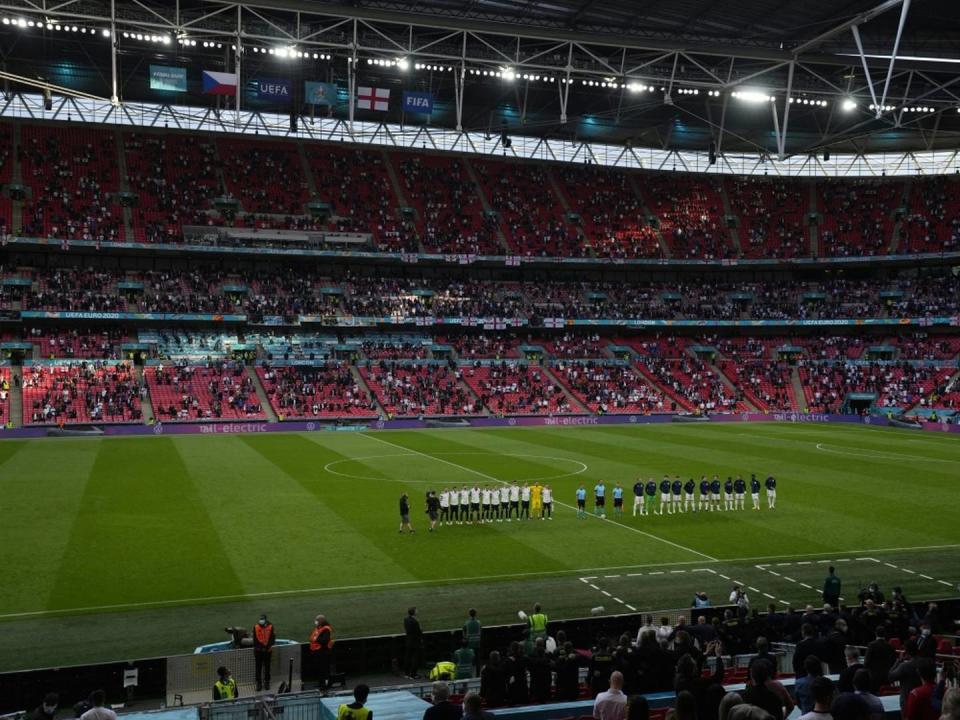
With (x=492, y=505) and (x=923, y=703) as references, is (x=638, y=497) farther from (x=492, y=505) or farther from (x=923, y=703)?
(x=923, y=703)

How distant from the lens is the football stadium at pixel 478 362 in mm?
14844

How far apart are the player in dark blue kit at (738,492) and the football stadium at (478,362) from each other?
0.51 m

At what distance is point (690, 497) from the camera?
104 ft

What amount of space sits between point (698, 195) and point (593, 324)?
Result: 2224 centimetres

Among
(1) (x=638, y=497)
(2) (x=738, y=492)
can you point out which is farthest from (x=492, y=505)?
(2) (x=738, y=492)

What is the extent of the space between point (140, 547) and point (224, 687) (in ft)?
39.9

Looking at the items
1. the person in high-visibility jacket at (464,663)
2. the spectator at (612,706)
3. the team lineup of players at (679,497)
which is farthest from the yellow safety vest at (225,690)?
the team lineup of players at (679,497)

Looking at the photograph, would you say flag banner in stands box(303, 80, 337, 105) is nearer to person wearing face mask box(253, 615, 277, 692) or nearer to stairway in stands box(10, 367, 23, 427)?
stairway in stands box(10, 367, 23, 427)

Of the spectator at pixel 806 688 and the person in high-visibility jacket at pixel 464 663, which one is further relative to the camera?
the person in high-visibility jacket at pixel 464 663

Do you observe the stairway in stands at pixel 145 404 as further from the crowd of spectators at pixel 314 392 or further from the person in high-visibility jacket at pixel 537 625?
the person in high-visibility jacket at pixel 537 625

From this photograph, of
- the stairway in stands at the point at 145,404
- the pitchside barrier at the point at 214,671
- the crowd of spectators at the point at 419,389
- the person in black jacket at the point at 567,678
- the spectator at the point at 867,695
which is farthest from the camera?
the crowd of spectators at the point at 419,389

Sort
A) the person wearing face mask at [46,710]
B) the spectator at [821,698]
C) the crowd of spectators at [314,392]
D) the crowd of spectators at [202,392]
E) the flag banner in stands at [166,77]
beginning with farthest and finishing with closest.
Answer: the crowd of spectators at [314,392] → the crowd of spectators at [202,392] → the flag banner in stands at [166,77] → the person wearing face mask at [46,710] → the spectator at [821,698]

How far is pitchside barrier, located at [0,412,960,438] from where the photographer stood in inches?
2085

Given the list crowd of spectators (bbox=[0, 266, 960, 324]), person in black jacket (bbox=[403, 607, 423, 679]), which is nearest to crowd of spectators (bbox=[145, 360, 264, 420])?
crowd of spectators (bbox=[0, 266, 960, 324])
